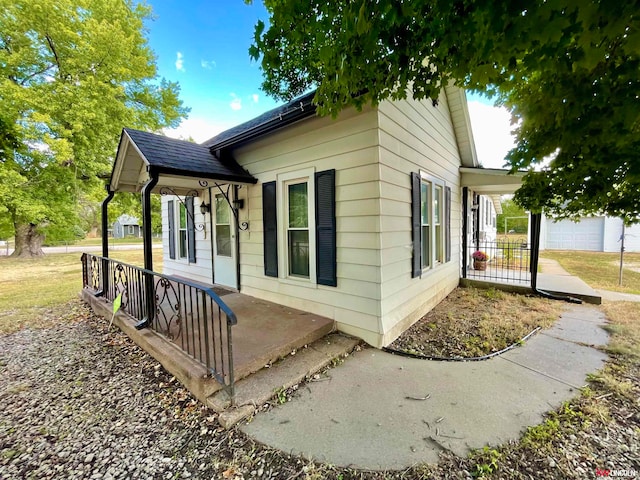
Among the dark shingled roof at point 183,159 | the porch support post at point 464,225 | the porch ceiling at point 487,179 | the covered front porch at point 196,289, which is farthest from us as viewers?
the porch support post at point 464,225

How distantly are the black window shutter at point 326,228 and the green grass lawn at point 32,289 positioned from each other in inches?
210

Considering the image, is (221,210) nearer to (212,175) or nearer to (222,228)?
(222,228)

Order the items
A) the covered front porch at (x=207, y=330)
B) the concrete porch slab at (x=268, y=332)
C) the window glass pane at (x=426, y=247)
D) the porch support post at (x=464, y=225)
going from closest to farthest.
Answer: the covered front porch at (x=207, y=330), the concrete porch slab at (x=268, y=332), the window glass pane at (x=426, y=247), the porch support post at (x=464, y=225)

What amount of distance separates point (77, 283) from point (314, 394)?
938 cm

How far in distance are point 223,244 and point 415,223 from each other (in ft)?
13.5

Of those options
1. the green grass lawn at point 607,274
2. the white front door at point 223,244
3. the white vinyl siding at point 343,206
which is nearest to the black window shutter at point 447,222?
the white vinyl siding at point 343,206

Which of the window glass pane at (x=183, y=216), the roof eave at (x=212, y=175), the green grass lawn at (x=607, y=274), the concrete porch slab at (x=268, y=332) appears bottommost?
the green grass lawn at (x=607, y=274)

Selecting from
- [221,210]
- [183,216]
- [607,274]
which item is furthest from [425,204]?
[607,274]

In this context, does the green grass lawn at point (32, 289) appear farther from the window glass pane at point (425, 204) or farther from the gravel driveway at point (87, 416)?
the window glass pane at point (425, 204)

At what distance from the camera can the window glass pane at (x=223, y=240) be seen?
590 cm

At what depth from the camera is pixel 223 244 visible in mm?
6043

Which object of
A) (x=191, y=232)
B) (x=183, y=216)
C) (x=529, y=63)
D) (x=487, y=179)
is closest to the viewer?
(x=529, y=63)

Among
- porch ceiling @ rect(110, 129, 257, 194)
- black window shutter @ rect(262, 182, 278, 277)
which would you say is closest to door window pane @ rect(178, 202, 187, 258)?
porch ceiling @ rect(110, 129, 257, 194)

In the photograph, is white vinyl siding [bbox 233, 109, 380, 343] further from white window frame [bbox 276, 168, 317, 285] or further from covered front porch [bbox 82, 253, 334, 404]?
covered front porch [bbox 82, 253, 334, 404]
